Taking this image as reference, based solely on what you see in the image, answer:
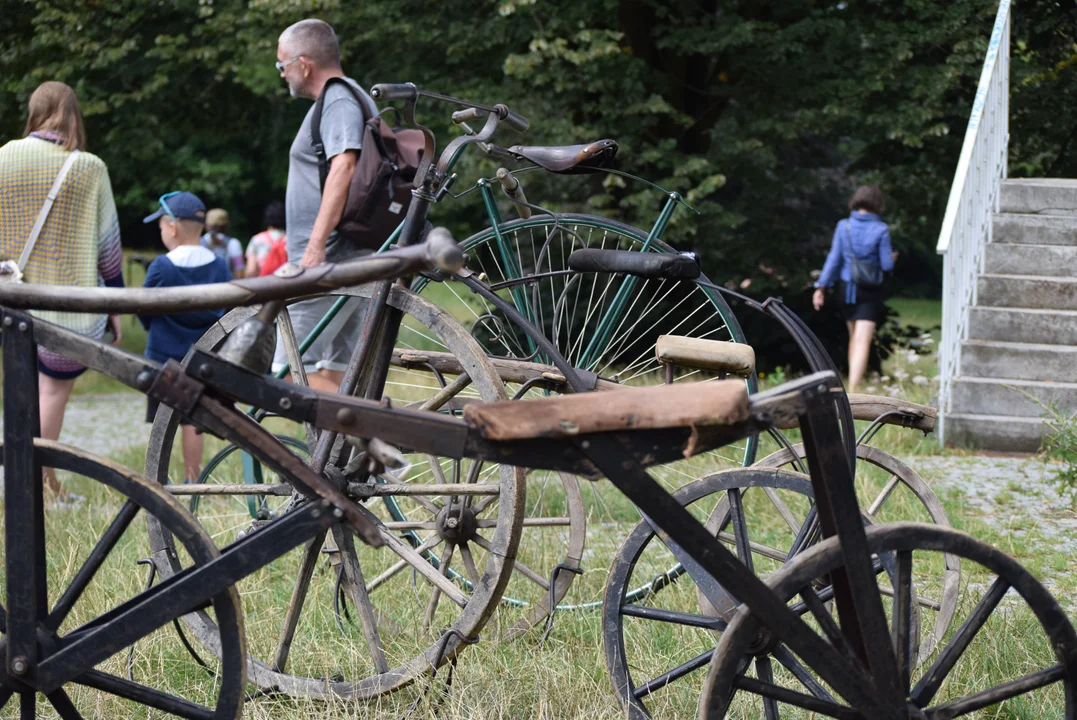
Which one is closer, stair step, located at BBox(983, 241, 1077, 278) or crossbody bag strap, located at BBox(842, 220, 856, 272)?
stair step, located at BBox(983, 241, 1077, 278)

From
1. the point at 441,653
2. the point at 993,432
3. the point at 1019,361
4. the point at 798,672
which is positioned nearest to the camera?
the point at 798,672

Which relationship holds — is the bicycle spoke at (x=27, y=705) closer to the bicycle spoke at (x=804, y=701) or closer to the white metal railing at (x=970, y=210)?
the bicycle spoke at (x=804, y=701)

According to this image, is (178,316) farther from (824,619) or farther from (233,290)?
(824,619)

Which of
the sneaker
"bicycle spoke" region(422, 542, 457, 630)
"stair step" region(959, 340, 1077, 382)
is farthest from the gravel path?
the sneaker

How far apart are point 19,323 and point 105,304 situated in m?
0.21

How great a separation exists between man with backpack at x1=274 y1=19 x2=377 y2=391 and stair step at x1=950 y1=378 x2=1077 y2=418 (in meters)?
3.82

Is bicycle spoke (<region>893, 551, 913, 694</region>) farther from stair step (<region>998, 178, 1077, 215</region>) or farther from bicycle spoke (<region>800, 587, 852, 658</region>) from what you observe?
stair step (<region>998, 178, 1077, 215</region>)

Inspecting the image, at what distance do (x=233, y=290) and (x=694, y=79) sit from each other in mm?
9285

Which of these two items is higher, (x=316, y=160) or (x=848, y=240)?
(x=316, y=160)

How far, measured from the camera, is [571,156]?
10.8ft

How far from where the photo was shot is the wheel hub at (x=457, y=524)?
11.2 feet

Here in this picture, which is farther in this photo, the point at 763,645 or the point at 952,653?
the point at 763,645

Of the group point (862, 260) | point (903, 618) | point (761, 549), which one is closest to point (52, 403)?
point (761, 549)

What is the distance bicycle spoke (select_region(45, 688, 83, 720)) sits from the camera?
2333 mm
